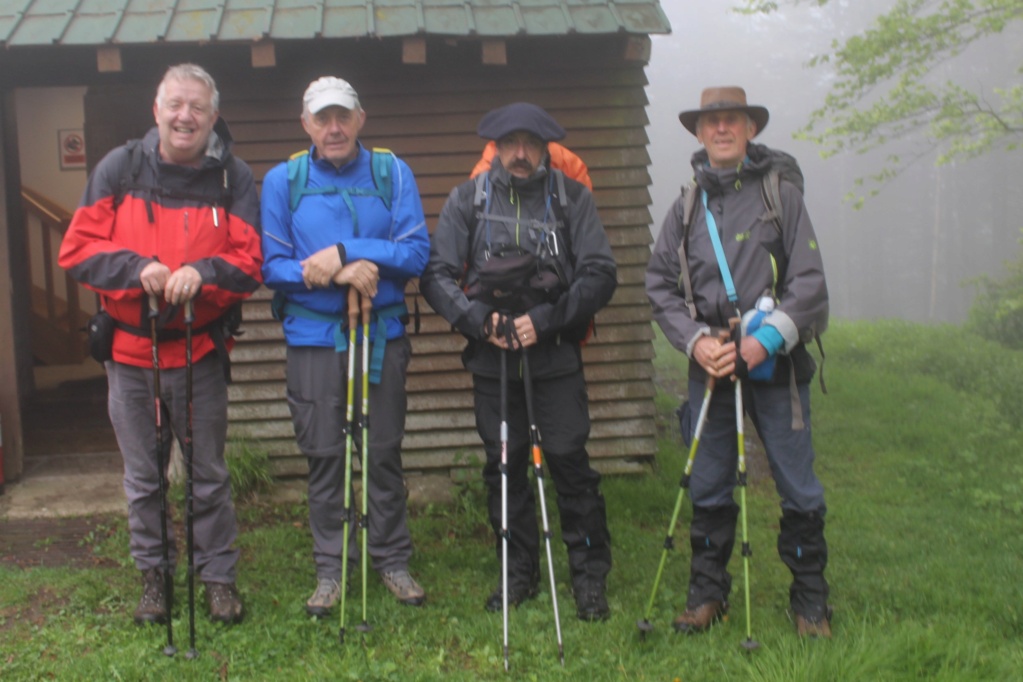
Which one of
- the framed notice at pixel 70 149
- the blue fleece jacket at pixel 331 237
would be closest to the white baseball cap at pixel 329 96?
the blue fleece jacket at pixel 331 237

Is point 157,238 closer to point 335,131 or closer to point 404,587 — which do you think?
point 335,131

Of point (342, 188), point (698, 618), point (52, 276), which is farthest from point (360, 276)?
point (52, 276)

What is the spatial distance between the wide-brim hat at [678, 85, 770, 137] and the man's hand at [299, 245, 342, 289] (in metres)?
1.52

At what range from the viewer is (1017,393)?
9.12m

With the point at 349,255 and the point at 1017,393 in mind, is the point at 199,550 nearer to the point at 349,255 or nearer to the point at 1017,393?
the point at 349,255

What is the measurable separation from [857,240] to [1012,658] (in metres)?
52.7

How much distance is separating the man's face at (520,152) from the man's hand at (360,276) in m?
0.73

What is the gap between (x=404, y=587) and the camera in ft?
13.9

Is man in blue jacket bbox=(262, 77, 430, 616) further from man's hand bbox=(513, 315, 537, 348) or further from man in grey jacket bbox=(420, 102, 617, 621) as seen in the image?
man's hand bbox=(513, 315, 537, 348)

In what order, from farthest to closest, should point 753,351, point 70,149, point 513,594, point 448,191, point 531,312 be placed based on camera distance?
point 70,149 < point 448,191 < point 513,594 < point 531,312 < point 753,351

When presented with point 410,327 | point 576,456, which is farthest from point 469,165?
point 576,456

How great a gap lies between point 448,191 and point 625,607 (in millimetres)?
3111

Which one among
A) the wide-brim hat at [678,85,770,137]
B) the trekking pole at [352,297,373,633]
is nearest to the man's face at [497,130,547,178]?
the wide-brim hat at [678,85,770,137]

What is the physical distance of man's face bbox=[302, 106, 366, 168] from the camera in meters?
4.01
